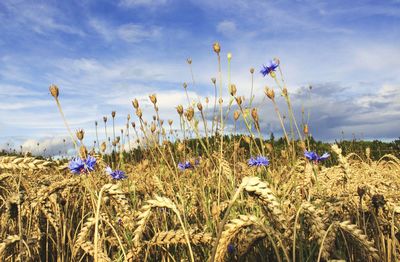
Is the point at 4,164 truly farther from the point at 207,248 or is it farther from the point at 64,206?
the point at 64,206

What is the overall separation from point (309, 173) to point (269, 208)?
1.02 metres

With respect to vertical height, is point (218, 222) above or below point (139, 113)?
below

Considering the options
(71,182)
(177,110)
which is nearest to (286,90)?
(177,110)

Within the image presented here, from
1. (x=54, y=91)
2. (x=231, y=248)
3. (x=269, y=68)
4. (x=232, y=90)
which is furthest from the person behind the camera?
(x=269, y=68)

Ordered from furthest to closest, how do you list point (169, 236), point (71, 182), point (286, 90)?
point (286, 90), point (71, 182), point (169, 236)

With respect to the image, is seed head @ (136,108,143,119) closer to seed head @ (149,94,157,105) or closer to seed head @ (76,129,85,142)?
seed head @ (149,94,157,105)

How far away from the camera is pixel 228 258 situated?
186 centimetres

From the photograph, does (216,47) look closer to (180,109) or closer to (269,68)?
(180,109)

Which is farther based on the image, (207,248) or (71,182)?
(71,182)

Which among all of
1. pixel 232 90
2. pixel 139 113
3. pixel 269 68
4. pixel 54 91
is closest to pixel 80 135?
pixel 54 91

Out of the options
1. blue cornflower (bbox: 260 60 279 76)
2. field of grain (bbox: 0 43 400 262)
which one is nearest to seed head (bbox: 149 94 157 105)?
field of grain (bbox: 0 43 400 262)

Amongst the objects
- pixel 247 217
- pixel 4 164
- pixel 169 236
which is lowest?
pixel 169 236

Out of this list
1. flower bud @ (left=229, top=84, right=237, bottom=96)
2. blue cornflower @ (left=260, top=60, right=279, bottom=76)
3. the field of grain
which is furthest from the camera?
blue cornflower @ (left=260, top=60, right=279, bottom=76)

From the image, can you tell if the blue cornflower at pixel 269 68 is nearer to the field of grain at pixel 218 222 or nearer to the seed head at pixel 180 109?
the field of grain at pixel 218 222
